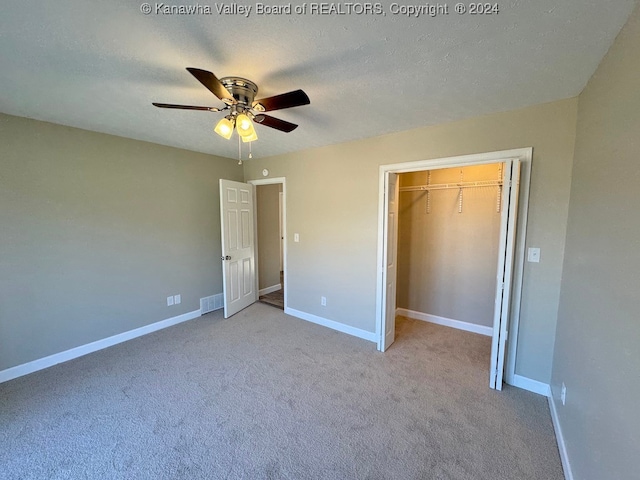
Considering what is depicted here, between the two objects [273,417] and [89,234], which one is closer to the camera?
[273,417]

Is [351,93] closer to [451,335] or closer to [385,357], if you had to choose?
[385,357]

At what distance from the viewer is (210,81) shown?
136cm

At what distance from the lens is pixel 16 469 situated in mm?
1565

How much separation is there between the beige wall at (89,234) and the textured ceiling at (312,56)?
1.63 feet

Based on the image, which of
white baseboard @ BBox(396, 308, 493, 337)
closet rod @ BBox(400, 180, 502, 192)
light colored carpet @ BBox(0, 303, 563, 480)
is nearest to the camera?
light colored carpet @ BBox(0, 303, 563, 480)

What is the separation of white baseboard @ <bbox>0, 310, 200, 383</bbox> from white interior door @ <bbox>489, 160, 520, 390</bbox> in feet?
12.2

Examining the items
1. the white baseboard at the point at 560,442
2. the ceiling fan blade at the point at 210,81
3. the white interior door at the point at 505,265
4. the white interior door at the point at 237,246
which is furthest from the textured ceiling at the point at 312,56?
the white baseboard at the point at 560,442

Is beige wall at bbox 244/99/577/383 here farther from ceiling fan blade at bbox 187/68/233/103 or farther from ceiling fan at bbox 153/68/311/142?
ceiling fan blade at bbox 187/68/233/103

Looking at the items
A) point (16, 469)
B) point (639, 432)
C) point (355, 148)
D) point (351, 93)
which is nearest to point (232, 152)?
point (355, 148)

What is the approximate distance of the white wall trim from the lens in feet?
7.29

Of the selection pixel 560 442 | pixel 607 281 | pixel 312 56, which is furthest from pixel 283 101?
pixel 560 442

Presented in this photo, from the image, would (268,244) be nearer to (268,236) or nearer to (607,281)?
(268,236)

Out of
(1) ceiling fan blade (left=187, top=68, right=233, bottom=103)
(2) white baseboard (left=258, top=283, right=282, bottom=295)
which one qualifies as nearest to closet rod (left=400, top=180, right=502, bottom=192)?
(1) ceiling fan blade (left=187, top=68, right=233, bottom=103)

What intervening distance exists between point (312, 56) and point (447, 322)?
3.55 meters
